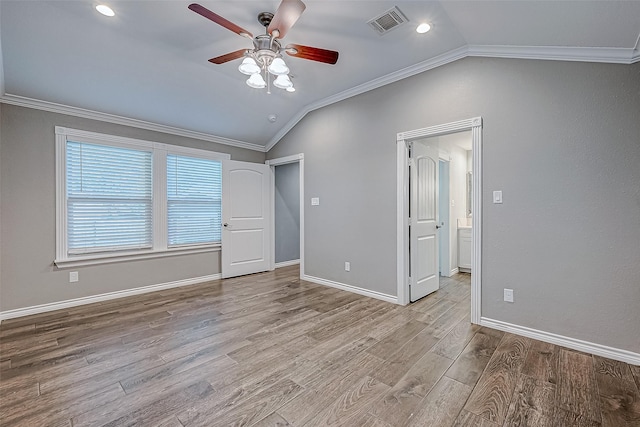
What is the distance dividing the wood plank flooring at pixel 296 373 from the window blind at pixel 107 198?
0.94m

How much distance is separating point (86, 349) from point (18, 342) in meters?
0.72

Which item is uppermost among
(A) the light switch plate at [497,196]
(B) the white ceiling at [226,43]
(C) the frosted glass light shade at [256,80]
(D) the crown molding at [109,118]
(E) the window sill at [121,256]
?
(B) the white ceiling at [226,43]

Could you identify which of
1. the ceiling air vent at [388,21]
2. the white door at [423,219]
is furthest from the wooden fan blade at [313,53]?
the white door at [423,219]

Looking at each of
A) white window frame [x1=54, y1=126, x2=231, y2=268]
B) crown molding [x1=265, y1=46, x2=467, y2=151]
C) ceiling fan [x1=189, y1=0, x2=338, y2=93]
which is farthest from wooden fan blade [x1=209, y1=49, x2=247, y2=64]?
white window frame [x1=54, y1=126, x2=231, y2=268]

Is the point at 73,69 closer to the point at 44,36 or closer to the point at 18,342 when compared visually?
the point at 44,36

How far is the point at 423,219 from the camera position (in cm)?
377

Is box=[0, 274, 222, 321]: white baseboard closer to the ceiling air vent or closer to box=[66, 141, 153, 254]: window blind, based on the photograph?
box=[66, 141, 153, 254]: window blind

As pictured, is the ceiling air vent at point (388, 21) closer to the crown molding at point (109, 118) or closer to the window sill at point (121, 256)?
the crown molding at point (109, 118)

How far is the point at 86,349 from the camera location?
2426mm

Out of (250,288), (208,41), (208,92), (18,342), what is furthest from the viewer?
(250,288)

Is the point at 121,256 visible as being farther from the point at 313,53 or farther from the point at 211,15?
the point at 313,53

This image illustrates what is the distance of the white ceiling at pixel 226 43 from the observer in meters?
2.21

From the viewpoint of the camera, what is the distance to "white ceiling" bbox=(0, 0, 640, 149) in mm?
2207

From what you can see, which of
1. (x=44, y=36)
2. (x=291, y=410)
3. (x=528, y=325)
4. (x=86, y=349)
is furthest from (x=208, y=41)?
(x=528, y=325)
